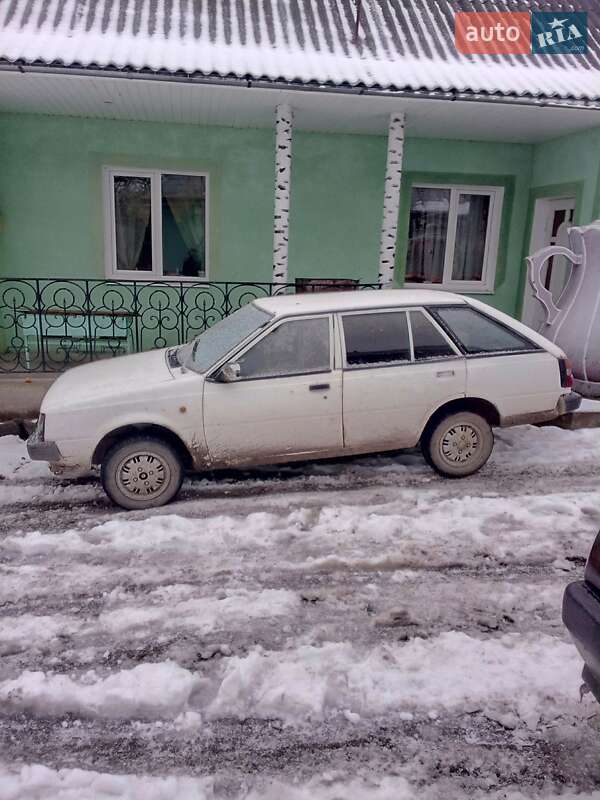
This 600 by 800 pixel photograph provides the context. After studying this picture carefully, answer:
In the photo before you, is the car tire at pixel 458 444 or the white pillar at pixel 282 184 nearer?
the car tire at pixel 458 444

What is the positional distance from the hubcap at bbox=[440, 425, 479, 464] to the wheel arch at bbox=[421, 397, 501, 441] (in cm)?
14

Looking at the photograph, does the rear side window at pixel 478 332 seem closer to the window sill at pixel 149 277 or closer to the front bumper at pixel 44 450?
the front bumper at pixel 44 450

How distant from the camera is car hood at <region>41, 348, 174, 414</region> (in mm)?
4965

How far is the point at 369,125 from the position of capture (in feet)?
29.1

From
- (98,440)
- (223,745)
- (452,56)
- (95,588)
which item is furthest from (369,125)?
(223,745)

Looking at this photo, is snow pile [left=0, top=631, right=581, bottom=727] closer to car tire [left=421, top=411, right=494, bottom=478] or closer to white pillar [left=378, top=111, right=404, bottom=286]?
car tire [left=421, top=411, right=494, bottom=478]

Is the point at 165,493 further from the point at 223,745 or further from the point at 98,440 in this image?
the point at 223,745

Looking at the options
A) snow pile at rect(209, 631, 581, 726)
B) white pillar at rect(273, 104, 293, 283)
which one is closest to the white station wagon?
snow pile at rect(209, 631, 581, 726)

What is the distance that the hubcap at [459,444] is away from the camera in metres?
5.66

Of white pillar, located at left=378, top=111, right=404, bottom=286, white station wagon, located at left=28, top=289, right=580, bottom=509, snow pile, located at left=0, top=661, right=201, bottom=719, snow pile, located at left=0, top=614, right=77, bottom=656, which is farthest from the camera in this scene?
white pillar, located at left=378, top=111, right=404, bottom=286

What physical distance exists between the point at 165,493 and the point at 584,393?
5204 mm

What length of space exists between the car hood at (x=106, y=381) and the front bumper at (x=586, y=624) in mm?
3461

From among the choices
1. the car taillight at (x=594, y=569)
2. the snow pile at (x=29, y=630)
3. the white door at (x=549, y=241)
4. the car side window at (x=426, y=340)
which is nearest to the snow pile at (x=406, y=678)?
the car taillight at (x=594, y=569)

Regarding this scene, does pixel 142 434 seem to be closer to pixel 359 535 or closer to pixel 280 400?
pixel 280 400
